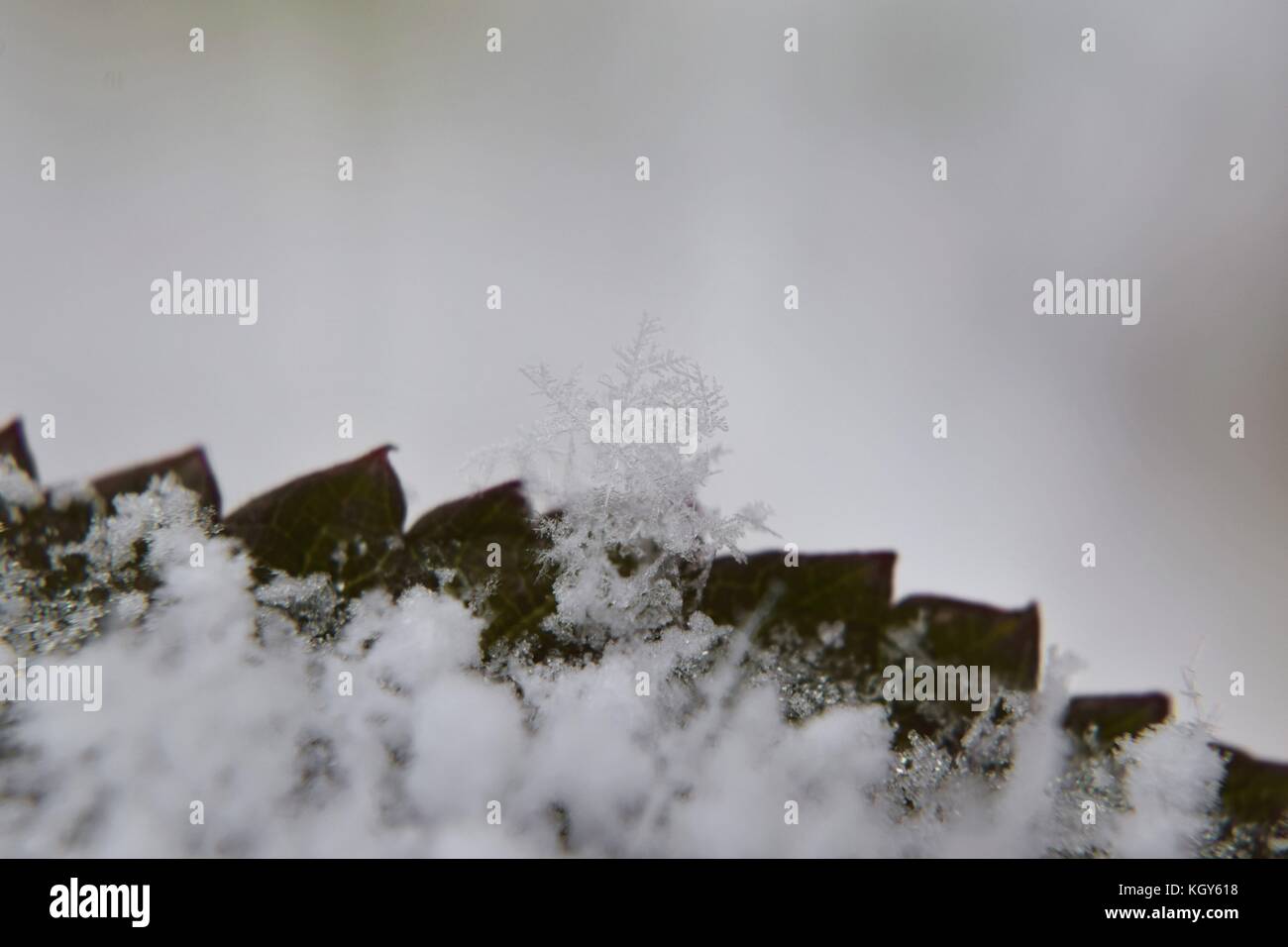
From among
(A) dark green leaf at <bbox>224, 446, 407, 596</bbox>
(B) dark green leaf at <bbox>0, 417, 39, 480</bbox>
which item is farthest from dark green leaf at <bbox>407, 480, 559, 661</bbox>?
(B) dark green leaf at <bbox>0, 417, 39, 480</bbox>

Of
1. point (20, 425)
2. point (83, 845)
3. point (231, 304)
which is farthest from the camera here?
point (231, 304)

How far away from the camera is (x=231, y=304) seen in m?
0.91

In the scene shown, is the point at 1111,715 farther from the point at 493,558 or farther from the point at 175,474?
the point at 175,474

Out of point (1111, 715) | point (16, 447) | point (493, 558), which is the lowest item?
point (1111, 715)

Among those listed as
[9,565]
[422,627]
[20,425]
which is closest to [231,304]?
[20,425]

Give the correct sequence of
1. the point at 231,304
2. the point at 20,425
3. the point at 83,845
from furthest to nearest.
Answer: the point at 231,304
the point at 20,425
the point at 83,845

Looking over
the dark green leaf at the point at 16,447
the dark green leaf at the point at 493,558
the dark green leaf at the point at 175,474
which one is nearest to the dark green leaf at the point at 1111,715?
the dark green leaf at the point at 493,558

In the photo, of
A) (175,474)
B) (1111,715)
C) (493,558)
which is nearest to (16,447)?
(175,474)

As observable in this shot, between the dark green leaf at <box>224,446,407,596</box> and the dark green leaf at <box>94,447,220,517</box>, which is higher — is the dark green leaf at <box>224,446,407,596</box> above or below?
below

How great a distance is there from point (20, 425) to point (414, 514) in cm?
38

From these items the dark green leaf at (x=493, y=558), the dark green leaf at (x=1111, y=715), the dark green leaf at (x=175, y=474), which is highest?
the dark green leaf at (x=175, y=474)

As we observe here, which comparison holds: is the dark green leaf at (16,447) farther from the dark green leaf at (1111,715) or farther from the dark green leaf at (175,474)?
the dark green leaf at (1111,715)

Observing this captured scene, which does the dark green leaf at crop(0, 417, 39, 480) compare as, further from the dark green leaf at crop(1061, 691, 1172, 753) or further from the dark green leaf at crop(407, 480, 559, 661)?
the dark green leaf at crop(1061, 691, 1172, 753)
